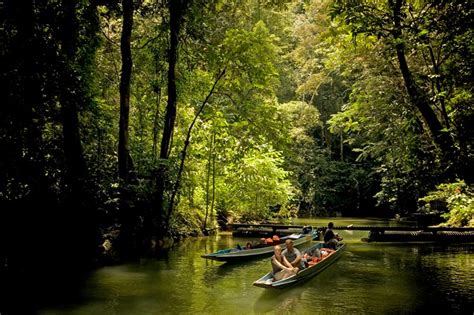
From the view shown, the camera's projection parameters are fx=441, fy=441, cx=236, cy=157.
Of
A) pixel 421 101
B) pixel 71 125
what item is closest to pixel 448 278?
pixel 421 101

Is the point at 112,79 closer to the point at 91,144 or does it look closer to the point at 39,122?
the point at 91,144

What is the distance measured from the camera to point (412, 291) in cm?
1088

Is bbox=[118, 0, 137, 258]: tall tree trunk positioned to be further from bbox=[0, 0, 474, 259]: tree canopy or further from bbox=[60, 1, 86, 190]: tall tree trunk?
bbox=[60, 1, 86, 190]: tall tree trunk

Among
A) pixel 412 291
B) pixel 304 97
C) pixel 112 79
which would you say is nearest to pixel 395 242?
pixel 412 291

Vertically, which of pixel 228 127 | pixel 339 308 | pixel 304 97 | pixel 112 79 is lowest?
pixel 339 308

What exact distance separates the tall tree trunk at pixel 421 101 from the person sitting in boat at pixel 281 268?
453cm

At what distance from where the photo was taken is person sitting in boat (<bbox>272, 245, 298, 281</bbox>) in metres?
10.9

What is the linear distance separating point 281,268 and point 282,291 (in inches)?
21.8

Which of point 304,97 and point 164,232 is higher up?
point 304,97

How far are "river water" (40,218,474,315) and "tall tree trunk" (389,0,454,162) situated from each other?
346 cm

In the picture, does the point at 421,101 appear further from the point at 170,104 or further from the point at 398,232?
the point at 170,104

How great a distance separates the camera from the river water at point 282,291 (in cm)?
956

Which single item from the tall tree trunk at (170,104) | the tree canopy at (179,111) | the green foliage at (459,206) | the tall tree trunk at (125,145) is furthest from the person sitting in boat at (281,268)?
the green foliage at (459,206)

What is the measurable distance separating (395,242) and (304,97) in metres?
24.9
